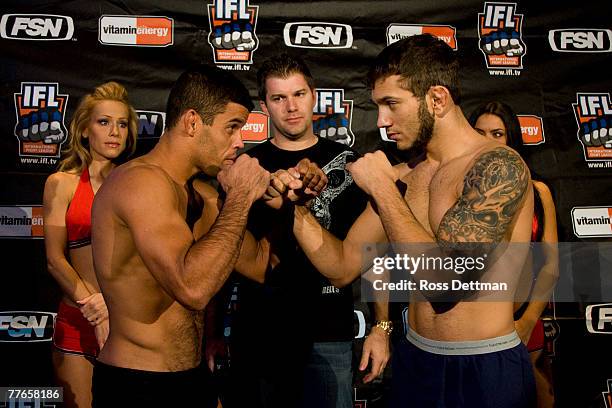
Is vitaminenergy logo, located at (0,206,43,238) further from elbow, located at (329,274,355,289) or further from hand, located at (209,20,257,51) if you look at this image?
elbow, located at (329,274,355,289)

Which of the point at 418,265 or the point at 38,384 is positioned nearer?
the point at 418,265

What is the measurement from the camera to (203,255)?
205 cm

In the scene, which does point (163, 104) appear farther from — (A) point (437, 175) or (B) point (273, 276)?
(A) point (437, 175)

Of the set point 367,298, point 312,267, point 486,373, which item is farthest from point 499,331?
point 367,298

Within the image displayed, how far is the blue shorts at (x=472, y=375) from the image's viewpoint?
83.4 inches

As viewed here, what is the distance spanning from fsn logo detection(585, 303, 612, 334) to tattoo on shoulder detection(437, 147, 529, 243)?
6.67ft

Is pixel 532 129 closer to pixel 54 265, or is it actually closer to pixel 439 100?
pixel 439 100

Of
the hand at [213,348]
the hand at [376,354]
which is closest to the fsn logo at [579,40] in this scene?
the hand at [376,354]

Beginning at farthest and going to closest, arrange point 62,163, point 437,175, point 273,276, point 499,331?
1. point 62,163
2. point 273,276
3. point 437,175
4. point 499,331

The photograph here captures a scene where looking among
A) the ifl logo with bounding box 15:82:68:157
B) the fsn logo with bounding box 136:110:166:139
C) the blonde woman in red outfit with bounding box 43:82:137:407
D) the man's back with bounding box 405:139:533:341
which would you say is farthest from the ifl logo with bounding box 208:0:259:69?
the man's back with bounding box 405:139:533:341

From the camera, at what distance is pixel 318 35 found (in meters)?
3.80

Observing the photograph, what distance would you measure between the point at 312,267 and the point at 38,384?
1927 millimetres

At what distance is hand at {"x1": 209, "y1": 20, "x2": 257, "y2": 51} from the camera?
375cm

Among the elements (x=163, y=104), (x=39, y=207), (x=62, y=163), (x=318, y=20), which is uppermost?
(x=318, y=20)
